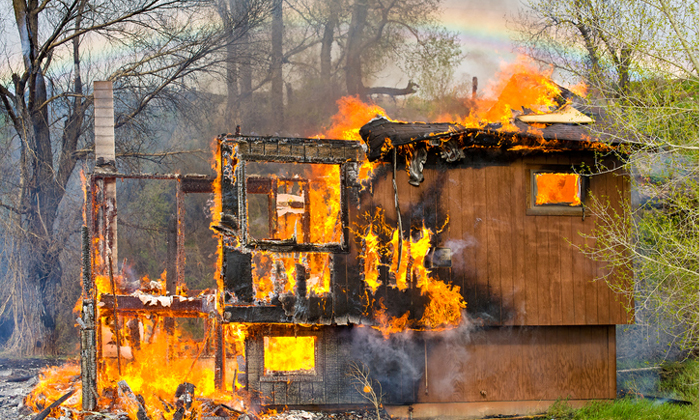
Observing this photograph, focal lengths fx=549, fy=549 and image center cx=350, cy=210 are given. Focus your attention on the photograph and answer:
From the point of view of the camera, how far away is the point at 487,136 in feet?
Answer: 25.9

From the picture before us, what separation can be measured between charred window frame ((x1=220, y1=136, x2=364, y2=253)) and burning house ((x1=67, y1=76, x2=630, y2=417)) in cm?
2

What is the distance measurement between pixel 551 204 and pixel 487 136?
5.17 feet

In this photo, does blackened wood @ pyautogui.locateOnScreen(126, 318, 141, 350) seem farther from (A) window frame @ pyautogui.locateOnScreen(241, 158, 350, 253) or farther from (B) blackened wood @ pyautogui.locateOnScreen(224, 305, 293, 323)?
(A) window frame @ pyautogui.locateOnScreen(241, 158, 350, 253)

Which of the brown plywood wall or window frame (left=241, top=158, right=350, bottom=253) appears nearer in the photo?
window frame (left=241, top=158, right=350, bottom=253)

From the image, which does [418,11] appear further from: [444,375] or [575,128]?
[444,375]

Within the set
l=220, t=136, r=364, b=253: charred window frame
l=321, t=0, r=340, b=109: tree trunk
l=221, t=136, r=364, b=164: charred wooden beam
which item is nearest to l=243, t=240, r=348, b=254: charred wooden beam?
l=220, t=136, r=364, b=253: charred window frame

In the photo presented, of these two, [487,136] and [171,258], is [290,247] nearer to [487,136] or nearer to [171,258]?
[487,136]

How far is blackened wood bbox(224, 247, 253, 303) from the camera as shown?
750cm

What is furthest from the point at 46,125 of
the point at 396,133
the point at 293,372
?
the point at 396,133

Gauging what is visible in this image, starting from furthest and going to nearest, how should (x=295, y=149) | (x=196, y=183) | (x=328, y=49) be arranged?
1. (x=328, y=49)
2. (x=196, y=183)
3. (x=295, y=149)

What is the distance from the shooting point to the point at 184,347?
11.9 m

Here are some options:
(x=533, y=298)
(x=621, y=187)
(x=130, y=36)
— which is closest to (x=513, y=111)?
(x=621, y=187)

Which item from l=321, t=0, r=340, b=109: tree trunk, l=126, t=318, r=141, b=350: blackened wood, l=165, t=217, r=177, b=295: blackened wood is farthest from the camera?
l=321, t=0, r=340, b=109: tree trunk

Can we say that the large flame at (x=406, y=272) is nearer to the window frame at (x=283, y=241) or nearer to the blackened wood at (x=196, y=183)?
the window frame at (x=283, y=241)
